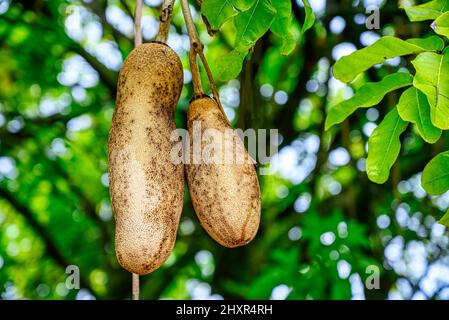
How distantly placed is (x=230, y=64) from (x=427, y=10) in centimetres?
25

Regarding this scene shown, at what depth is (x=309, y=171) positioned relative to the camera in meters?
2.46

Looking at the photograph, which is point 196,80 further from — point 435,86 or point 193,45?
point 435,86

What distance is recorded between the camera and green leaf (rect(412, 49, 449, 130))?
0.76m

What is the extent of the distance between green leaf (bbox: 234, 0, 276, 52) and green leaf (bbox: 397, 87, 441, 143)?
6.9 inches

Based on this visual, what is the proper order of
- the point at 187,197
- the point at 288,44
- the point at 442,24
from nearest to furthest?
1. the point at 442,24
2. the point at 288,44
3. the point at 187,197

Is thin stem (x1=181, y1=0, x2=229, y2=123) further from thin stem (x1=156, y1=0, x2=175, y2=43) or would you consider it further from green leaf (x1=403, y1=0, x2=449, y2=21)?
green leaf (x1=403, y1=0, x2=449, y2=21)

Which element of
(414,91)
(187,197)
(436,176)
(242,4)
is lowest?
(187,197)

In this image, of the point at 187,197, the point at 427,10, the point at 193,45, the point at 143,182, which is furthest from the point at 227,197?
the point at 187,197

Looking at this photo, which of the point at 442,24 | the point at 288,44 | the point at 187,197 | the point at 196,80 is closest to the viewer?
the point at 442,24

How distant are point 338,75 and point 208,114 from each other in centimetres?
18

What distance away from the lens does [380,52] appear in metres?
0.86

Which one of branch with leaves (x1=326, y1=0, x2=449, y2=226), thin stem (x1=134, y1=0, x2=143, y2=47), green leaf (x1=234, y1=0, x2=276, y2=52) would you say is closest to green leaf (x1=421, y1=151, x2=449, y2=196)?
branch with leaves (x1=326, y1=0, x2=449, y2=226)
